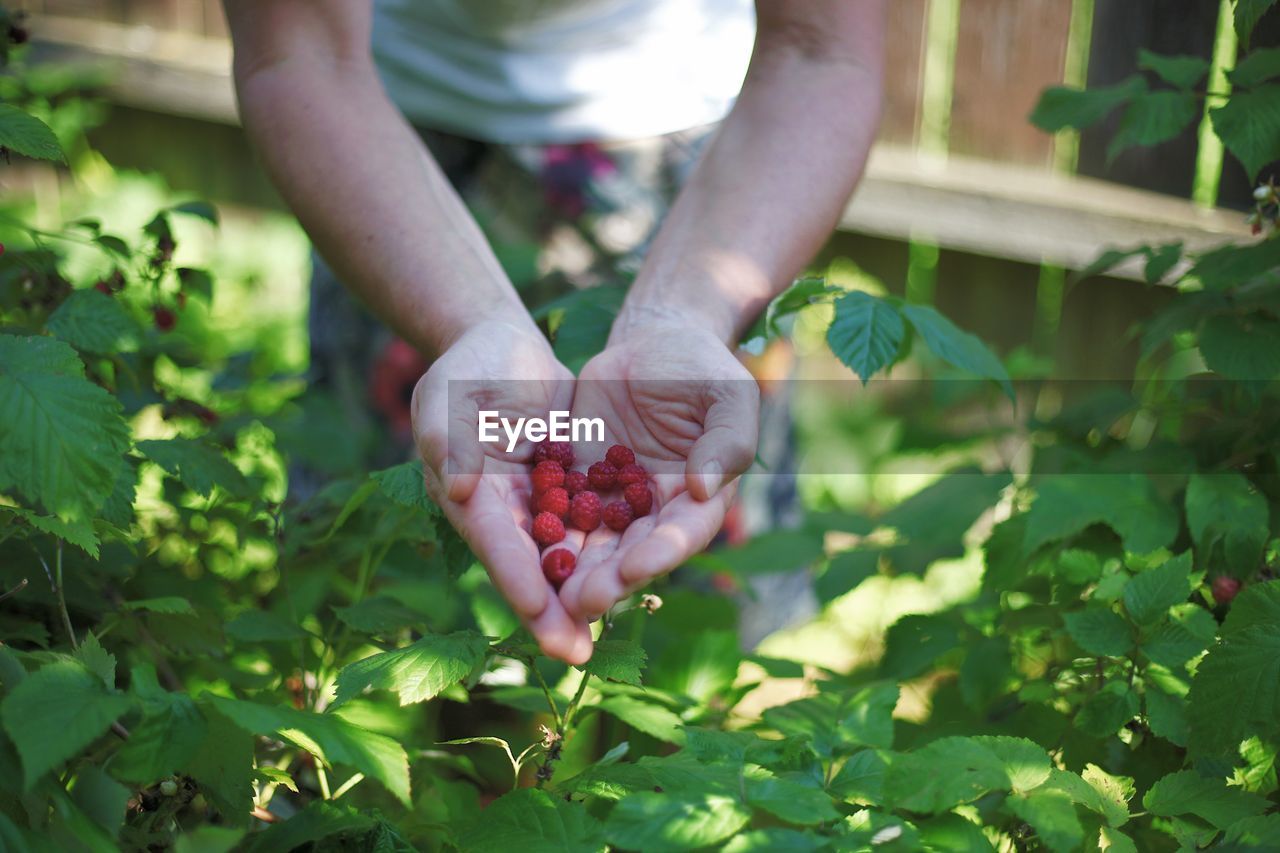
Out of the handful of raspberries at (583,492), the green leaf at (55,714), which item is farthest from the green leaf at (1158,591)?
the green leaf at (55,714)

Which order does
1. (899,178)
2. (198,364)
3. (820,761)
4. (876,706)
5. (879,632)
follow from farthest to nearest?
1. (899,178)
2. (879,632)
3. (198,364)
4. (876,706)
5. (820,761)

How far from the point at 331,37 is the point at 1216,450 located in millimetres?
1403

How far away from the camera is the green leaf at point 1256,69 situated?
4.91ft

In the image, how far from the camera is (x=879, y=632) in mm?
3055

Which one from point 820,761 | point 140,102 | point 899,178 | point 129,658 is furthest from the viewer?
point 140,102

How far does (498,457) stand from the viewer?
137 centimetres

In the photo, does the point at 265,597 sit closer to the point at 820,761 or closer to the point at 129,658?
the point at 129,658

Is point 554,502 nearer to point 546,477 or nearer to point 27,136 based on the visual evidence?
point 546,477

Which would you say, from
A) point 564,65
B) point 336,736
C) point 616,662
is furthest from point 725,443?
point 564,65

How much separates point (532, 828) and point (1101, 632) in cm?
67

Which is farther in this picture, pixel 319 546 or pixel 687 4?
pixel 687 4

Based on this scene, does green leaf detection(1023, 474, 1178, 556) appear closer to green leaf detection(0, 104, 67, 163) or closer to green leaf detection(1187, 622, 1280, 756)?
green leaf detection(1187, 622, 1280, 756)

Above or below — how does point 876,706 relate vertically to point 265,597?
above

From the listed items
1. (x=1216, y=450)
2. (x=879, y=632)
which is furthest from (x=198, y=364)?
(x=879, y=632)
